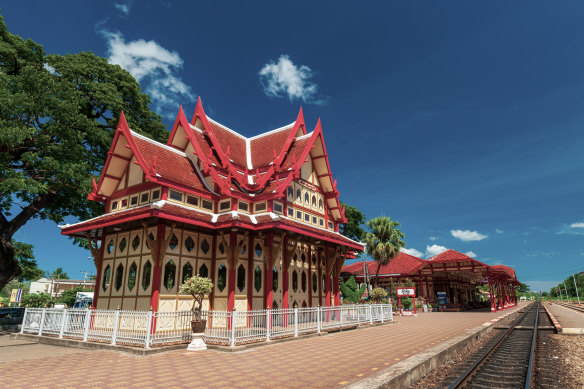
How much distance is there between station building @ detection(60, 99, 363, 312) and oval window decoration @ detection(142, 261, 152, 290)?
41 millimetres

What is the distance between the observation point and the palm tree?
114 feet

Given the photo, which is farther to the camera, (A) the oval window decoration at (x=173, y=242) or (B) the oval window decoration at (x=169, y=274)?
(A) the oval window decoration at (x=173, y=242)

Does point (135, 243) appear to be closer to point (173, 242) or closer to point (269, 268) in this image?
point (173, 242)

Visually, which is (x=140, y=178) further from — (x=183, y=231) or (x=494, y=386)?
(x=494, y=386)

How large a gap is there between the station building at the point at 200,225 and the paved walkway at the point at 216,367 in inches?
153

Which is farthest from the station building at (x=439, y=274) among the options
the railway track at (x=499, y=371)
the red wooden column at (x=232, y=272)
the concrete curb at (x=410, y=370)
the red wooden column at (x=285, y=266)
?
the red wooden column at (x=232, y=272)

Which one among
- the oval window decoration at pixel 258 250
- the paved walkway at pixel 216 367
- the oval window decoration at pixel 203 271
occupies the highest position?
the oval window decoration at pixel 258 250

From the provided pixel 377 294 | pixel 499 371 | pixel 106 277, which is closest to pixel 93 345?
pixel 106 277

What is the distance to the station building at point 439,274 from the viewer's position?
34.2 m

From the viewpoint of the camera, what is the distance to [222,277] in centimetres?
1585

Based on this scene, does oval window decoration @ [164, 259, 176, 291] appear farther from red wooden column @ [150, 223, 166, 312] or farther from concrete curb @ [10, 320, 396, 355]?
concrete curb @ [10, 320, 396, 355]

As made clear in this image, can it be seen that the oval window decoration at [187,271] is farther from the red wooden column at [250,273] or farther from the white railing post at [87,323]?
the white railing post at [87,323]

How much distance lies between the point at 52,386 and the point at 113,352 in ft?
13.5

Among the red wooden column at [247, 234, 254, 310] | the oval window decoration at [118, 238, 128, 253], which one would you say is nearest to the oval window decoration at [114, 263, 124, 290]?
the oval window decoration at [118, 238, 128, 253]
